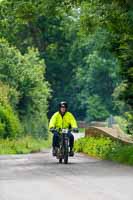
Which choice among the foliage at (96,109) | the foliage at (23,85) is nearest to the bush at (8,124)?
the foliage at (23,85)

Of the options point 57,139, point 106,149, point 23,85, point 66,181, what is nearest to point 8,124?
point 23,85

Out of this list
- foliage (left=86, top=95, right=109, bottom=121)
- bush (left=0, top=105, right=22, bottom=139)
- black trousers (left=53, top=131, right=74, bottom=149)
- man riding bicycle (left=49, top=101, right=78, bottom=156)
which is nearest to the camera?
black trousers (left=53, top=131, right=74, bottom=149)

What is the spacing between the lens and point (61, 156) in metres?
21.4

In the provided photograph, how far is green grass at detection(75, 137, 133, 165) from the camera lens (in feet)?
70.2

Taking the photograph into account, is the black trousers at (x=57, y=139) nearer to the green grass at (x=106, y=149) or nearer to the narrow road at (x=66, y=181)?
the narrow road at (x=66, y=181)

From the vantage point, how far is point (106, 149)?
24094mm

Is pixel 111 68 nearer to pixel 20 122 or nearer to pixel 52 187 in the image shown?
pixel 20 122

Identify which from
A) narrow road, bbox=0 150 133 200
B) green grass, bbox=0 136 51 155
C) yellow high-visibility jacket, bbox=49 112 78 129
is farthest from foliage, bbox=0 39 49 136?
narrow road, bbox=0 150 133 200

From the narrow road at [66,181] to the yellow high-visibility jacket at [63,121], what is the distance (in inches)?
45.6

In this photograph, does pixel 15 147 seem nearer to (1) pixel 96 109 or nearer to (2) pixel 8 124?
(2) pixel 8 124

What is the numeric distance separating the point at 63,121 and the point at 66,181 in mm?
6318

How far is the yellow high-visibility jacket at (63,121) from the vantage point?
2176cm

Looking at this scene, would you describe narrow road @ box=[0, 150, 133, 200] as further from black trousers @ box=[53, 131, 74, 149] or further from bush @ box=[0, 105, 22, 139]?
bush @ box=[0, 105, 22, 139]

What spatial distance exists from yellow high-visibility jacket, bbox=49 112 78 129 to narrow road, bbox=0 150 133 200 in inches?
45.6
